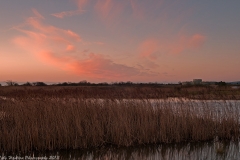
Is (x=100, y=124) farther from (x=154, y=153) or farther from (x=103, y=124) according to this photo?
(x=154, y=153)

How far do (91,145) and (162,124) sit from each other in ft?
8.38

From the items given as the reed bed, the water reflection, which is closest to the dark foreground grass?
the reed bed

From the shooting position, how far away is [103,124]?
7625 millimetres

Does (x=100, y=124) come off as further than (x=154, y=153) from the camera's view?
Yes

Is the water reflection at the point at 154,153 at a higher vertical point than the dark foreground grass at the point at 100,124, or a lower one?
lower

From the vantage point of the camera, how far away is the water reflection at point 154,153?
20.9 ft

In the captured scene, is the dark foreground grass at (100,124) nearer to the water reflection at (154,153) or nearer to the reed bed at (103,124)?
the reed bed at (103,124)

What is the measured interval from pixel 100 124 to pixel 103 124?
15 centimetres

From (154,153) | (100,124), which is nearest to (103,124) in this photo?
(100,124)

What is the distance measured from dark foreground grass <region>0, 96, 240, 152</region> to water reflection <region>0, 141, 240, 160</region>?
0.29 m

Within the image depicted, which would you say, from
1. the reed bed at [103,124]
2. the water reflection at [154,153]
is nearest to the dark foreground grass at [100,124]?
the reed bed at [103,124]

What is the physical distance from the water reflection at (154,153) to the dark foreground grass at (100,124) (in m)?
0.29

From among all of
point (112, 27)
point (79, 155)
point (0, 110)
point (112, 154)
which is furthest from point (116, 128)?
point (112, 27)

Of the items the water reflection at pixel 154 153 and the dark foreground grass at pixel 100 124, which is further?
the dark foreground grass at pixel 100 124
